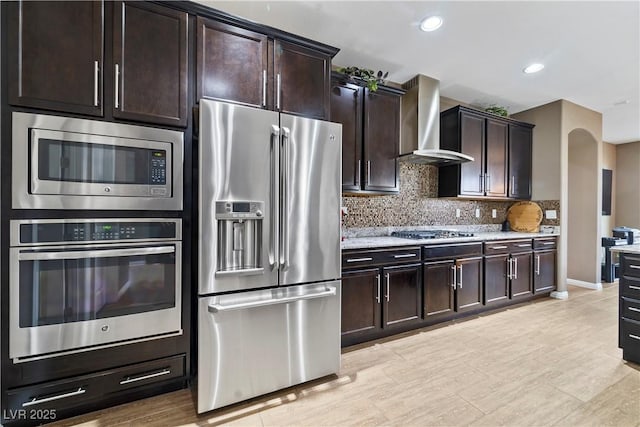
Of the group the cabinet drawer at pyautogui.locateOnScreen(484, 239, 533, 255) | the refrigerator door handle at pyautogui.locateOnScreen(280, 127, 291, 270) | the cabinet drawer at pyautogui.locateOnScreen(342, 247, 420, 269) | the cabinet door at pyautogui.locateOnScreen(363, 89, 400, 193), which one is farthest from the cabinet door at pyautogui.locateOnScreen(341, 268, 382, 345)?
the cabinet drawer at pyautogui.locateOnScreen(484, 239, 533, 255)

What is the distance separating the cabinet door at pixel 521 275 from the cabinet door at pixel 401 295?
163 centimetres

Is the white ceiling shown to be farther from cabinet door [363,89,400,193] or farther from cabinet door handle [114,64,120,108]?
cabinet door handle [114,64,120,108]

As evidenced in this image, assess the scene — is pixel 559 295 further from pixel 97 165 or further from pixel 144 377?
pixel 97 165

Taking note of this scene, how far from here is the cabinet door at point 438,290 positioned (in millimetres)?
2949

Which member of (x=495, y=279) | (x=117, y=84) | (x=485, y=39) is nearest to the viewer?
(x=117, y=84)

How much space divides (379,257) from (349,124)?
133cm

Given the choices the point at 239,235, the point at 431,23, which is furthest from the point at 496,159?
the point at 239,235

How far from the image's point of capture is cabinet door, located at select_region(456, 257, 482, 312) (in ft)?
10.4

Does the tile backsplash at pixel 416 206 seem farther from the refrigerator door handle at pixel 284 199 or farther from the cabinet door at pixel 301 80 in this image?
the refrigerator door handle at pixel 284 199

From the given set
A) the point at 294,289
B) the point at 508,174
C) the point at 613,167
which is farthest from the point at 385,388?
the point at 613,167

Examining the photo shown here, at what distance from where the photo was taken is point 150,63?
5.79 ft

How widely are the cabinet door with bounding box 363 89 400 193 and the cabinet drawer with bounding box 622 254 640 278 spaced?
1.96 m

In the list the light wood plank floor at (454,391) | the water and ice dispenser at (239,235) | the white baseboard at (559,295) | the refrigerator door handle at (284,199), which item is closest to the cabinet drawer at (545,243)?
the white baseboard at (559,295)

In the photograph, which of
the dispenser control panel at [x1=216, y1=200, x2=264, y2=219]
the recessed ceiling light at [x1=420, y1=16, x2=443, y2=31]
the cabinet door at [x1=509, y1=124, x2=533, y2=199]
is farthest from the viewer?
the cabinet door at [x1=509, y1=124, x2=533, y2=199]
